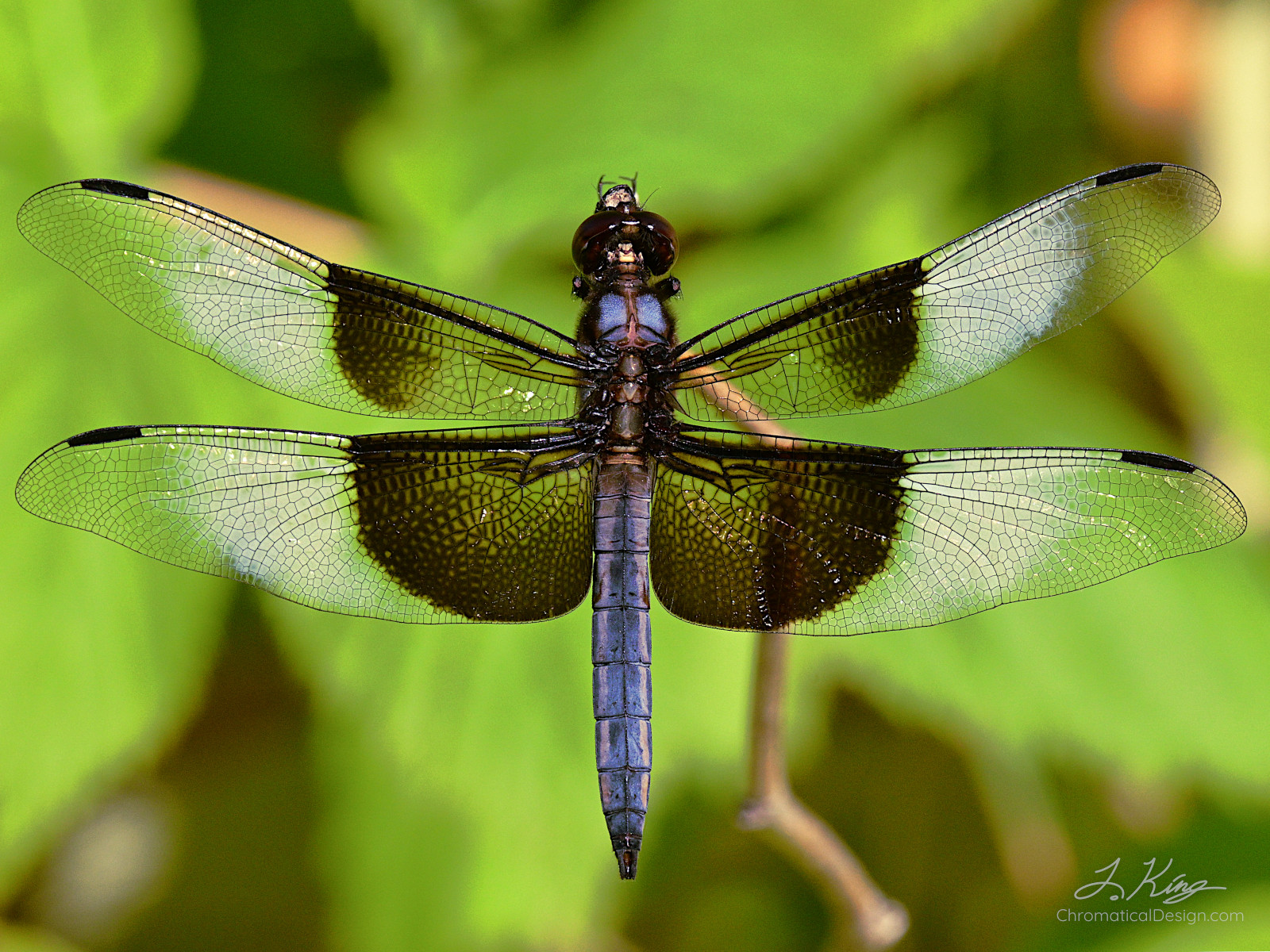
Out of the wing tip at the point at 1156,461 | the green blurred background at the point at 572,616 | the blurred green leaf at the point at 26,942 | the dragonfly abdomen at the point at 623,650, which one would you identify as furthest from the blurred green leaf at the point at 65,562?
the wing tip at the point at 1156,461

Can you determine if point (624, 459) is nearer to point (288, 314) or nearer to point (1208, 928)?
point (288, 314)

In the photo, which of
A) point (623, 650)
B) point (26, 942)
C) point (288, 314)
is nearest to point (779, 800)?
point (623, 650)

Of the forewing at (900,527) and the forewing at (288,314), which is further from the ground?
the forewing at (288,314)

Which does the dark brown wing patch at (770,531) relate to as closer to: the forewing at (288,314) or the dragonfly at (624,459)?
the dragonfly at (624,459)

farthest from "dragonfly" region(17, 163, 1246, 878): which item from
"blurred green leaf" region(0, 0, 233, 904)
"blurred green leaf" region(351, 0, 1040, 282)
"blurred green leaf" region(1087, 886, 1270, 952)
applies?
"blurred green leaf" region(1087, 886, 1270, 952)

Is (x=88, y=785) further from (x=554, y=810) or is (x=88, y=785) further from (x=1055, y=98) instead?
(x=1055, y=98)

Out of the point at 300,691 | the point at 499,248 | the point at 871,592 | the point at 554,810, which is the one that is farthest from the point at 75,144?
the point at 871,592
